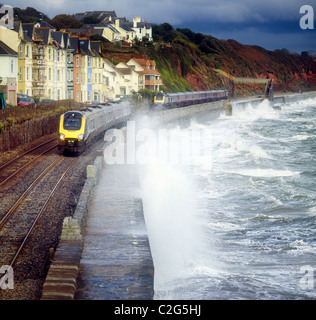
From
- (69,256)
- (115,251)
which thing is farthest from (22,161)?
(69,256)

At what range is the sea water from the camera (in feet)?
41.8

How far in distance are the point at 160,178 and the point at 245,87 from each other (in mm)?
119970

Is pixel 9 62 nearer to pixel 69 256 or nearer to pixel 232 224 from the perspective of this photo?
pixel 232 224

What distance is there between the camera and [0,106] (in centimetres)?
4094

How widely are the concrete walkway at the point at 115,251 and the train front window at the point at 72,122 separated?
29.4 ft

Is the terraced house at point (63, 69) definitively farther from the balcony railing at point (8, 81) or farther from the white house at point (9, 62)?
the balcony railing at point (8, 81)

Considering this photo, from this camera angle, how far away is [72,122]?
1075 inches

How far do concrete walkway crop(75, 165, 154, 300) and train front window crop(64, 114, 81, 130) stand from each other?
353 inches

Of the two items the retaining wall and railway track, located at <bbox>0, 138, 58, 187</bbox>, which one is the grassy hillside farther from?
the retaining wall

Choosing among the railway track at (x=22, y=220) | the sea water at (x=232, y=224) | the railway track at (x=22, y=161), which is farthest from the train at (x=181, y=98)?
the railway track at (x=22, y=220)

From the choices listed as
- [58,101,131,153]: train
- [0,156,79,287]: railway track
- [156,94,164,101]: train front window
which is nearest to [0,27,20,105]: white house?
[156,94,164,101]: train front window

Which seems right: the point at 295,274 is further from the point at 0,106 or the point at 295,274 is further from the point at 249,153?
the point at 0,106

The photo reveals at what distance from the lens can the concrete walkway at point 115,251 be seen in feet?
34.0
